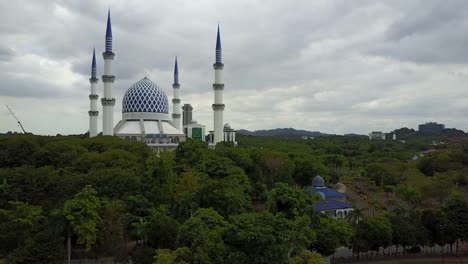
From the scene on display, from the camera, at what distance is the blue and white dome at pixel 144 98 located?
60062mm

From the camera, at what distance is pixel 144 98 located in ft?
197

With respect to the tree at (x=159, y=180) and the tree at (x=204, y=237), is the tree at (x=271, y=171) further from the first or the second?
the tree at (x=204, y=237)

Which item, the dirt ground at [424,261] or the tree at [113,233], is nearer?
the tree at [113,233]

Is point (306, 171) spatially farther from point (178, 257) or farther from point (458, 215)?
point (178, 257)

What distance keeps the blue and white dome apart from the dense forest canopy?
18139mm

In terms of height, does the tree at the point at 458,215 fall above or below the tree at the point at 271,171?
below

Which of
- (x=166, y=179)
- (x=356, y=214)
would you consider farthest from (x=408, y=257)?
(x=166, y=179)

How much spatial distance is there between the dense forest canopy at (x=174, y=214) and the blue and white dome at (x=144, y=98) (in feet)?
59.5

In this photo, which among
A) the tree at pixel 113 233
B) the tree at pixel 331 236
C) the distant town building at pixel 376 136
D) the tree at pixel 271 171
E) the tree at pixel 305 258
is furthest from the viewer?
the distant town building at pixel 376 136

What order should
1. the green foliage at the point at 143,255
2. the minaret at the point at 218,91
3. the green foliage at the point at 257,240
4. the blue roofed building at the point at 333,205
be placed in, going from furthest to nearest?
the minaret at the point at 218,91, the blue roofed building at the point at 333,205, the green foliage at the point at 143,255, the green foliage at the point at 257,240

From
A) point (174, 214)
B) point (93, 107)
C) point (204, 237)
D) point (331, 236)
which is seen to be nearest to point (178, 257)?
point (204, 237)

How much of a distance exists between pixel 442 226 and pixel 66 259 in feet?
73.1

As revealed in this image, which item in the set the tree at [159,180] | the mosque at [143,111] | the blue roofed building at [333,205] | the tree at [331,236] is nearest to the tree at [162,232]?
the tree at [159,180]

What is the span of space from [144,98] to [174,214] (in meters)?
38.0
